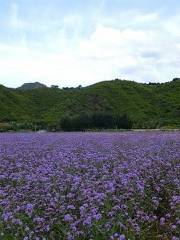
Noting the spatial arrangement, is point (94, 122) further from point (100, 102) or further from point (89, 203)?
point (89, 203)

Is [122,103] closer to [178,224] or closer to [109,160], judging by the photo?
[109,160]

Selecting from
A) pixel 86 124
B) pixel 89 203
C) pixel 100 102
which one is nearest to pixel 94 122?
pixel 86 124

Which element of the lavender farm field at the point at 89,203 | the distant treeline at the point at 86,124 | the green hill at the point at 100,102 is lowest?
the lavender farm field at the point at 89,203

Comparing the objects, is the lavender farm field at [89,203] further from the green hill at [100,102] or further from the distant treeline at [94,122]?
the green hill at [100,102]

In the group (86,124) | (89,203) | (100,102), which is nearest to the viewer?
(89,203)

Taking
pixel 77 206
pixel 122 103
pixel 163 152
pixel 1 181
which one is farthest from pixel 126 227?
pixel 122 103

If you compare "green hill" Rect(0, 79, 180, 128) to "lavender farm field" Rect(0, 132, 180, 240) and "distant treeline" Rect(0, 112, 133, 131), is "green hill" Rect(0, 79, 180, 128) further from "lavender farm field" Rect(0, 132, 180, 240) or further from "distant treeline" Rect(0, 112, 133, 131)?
"lavender farm field" Rect(0, 132, 180, 240)

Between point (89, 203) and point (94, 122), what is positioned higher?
point (94, 122)

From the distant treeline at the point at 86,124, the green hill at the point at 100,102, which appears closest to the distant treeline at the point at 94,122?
the distant treeline at the point at 86,124

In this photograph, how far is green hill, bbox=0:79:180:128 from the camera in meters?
60.2

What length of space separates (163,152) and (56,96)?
214ft

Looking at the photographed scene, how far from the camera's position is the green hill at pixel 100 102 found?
60219 mm

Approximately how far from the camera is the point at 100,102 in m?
66.1

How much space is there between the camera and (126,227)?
16.3 feet
